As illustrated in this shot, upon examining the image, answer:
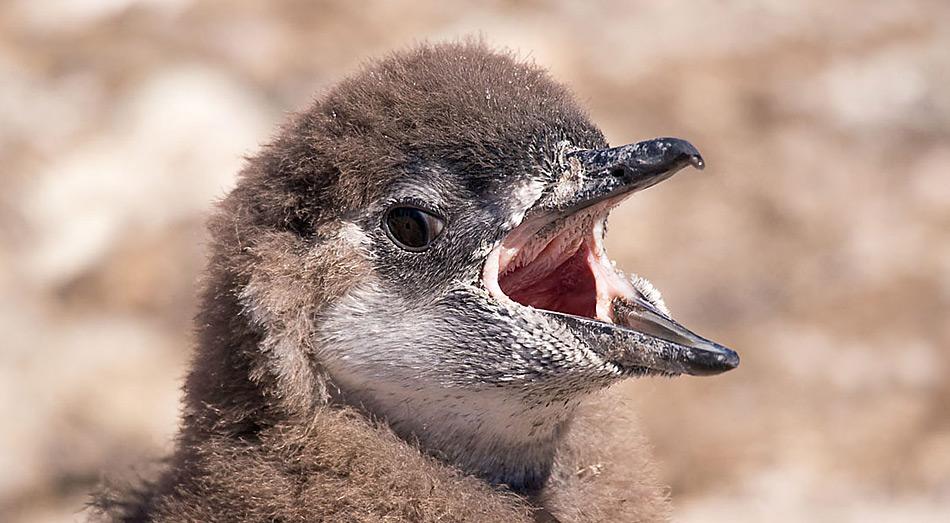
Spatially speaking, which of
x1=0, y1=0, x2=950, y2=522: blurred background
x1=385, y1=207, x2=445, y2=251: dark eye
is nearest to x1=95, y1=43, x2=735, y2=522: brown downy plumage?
x1=385, y1=207, x2=445, y2=251: dark eye

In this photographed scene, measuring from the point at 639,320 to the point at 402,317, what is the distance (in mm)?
399

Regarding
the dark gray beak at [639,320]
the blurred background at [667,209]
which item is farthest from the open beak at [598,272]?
the blurred background at [667,209]

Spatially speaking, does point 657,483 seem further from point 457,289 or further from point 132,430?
point 132,430

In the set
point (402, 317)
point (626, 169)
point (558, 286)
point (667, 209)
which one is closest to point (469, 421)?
point (402, 317)

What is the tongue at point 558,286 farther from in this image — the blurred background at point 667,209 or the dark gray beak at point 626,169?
the blurred background at point 667,209

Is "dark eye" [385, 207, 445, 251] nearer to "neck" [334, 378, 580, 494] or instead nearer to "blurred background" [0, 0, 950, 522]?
"neck" [334, 378, 580, 494]

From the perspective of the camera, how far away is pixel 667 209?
191 inches

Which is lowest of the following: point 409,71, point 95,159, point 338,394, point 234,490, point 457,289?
point 234,490

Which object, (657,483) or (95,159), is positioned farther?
(95,159)

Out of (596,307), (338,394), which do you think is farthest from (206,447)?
(596,307)

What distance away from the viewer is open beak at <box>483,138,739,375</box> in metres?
2.16

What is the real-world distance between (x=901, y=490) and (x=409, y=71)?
103 inches

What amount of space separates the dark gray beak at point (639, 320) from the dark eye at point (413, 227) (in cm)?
20

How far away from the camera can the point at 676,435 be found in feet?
14.2
